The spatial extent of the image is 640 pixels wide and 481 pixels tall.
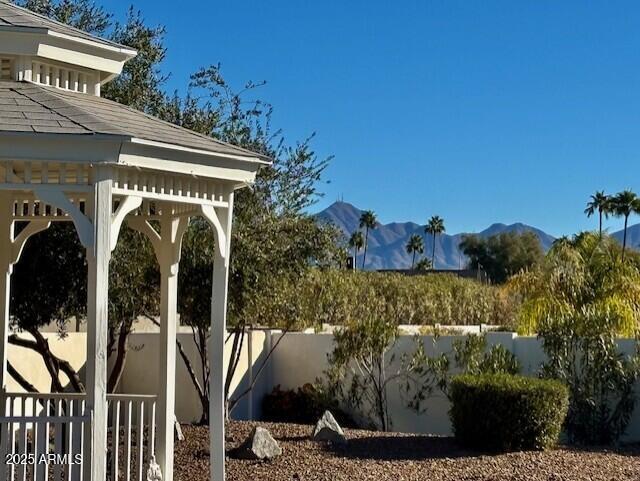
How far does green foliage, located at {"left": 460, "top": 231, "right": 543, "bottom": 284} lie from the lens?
78.9 m

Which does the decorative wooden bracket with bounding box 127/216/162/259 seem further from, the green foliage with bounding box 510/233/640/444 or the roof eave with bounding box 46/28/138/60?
the green foliage with bounding box 510/233/640/444

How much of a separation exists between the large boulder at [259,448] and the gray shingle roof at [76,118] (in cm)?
415

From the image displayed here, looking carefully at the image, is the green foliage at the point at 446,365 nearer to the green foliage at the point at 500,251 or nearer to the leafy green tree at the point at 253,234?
the leafy green tree at the point at 253,234

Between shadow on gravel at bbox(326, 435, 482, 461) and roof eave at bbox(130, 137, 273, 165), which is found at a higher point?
roof eave at bbox(130, 137, 273, 165)

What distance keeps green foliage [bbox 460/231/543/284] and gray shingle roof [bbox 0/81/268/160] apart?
68.9 m

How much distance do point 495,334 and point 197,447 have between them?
5.90 m

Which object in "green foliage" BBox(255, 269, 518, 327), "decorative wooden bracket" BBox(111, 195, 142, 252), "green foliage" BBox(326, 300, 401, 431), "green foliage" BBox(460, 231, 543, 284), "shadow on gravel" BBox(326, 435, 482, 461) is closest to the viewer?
"decorative wooden bracket" BBox(111, 195, 142, 252)

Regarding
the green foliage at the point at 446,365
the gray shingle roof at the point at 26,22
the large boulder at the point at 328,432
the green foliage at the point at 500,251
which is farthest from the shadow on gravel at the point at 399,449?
the green foliage at the point at 500,251

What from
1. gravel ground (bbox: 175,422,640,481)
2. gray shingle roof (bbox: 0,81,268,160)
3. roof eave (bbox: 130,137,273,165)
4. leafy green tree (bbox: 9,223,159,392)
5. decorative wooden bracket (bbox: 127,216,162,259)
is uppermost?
gray shingle roof (bbox: 0,81,268,160)

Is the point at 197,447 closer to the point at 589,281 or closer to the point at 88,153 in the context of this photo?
the point at 88,153

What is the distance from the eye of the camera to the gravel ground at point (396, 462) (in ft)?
35.7

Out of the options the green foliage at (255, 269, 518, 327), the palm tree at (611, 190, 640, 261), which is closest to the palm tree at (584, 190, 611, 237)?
the palm tree at (611, 190, 640, 261)

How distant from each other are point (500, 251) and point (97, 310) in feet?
256

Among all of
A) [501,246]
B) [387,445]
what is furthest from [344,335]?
[501,246]
